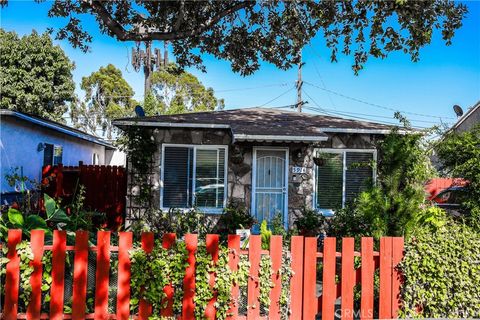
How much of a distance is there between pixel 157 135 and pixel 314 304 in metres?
7.04

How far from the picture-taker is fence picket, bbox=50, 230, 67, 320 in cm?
360

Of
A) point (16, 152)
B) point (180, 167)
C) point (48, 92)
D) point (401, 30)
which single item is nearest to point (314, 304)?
point (401, 30)

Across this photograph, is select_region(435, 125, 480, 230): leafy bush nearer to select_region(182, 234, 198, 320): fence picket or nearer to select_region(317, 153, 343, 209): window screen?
select_region(317, 153, 343, 209): window screen

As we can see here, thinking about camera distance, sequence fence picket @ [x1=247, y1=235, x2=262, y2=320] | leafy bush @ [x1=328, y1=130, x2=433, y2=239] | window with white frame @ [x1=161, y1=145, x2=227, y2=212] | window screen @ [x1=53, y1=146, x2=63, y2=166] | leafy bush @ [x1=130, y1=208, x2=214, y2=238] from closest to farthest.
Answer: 1. fence picket @ [x1=247, y1=235, x2=262, y2=320]
2. leafy bush @ [x1=328, y1=130, x2=433, y2=239]
3. leafy bush @ [x1=130, y1=208, x2=214, y2=238]
4. window with white frame @ [x1=161, y1=145, x2=227, y2=212]
5. window screen @ [x1=53, y1=146, x2=63, y2=166]

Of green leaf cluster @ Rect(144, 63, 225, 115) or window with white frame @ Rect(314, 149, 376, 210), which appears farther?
green leaf cluster @ Rect(144, 63, 225, 115)

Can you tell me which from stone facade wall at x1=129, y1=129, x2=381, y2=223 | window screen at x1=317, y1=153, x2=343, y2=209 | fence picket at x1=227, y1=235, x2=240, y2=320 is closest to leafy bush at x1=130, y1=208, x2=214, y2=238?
stone facade wall at x1=129, y1=129, x2=381, y2=223

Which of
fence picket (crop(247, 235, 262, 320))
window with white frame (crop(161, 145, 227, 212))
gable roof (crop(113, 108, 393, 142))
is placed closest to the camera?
fence picket (crop(247, 235, 262, 320))

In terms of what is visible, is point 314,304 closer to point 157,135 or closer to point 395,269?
point 395,269

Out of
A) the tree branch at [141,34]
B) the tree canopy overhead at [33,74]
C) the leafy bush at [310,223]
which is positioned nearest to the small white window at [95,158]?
the tree canopy overhead at [33,74]

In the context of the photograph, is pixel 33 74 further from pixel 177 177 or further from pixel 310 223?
pixel 310 223

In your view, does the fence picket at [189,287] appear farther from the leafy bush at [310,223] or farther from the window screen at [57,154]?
the window screen at [57,154]

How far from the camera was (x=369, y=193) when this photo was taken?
16.6 feet

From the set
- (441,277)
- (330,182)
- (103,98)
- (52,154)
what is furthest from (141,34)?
(103,98)

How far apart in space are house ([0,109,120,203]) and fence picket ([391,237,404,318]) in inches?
345
